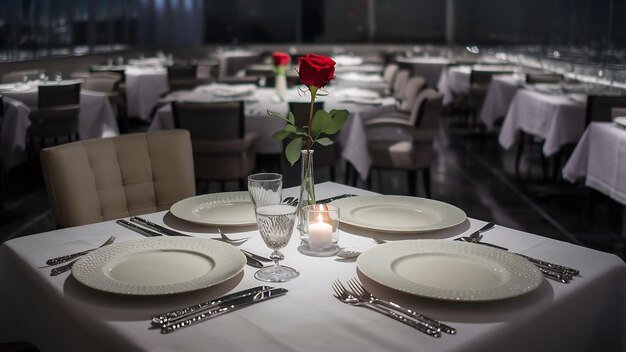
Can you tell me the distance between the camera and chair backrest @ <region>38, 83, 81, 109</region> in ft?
17.7

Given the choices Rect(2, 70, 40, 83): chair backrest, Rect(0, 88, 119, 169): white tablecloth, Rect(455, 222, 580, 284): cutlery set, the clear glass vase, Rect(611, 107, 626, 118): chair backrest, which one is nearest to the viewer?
Rect(455, 222, 580, 284): cutlery set

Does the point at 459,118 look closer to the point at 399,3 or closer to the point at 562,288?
the point at 399,3

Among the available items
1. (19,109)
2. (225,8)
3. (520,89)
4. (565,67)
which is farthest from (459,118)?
(19,109)

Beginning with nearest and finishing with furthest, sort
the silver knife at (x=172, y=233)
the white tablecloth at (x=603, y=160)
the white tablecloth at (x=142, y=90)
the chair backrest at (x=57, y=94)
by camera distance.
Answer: the silver knife at (x=172, y=233) < the white tablecloth at (x=603, y=160) < the chair backrest at (x=57, y=94) < the white tablecloth at (x=142, y=90)

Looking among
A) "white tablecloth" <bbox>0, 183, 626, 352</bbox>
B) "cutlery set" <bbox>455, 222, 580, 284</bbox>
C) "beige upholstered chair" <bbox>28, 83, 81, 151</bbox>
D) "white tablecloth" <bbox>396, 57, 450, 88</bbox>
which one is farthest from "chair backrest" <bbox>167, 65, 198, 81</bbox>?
"cutlery set" <bbox>455, 222, 580, 284</bbox>

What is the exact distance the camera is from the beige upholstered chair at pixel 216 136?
3893 mm

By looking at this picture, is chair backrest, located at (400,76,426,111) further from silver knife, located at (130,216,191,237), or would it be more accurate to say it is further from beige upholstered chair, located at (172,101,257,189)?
silver knife, located at (130,216,191,237)

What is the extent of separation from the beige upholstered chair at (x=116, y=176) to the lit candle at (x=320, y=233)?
2.93ft

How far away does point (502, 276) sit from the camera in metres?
1.26

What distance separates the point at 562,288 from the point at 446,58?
34.4ft

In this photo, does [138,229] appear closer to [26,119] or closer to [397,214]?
[397,214]

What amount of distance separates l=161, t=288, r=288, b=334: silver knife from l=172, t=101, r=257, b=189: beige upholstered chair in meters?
2.79

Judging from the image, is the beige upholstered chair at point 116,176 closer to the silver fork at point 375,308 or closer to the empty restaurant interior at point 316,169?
the empty restaurant interior at point 316,169

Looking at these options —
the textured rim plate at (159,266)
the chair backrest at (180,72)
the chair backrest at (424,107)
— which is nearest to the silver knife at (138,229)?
the textured rim plate at (159,266)
